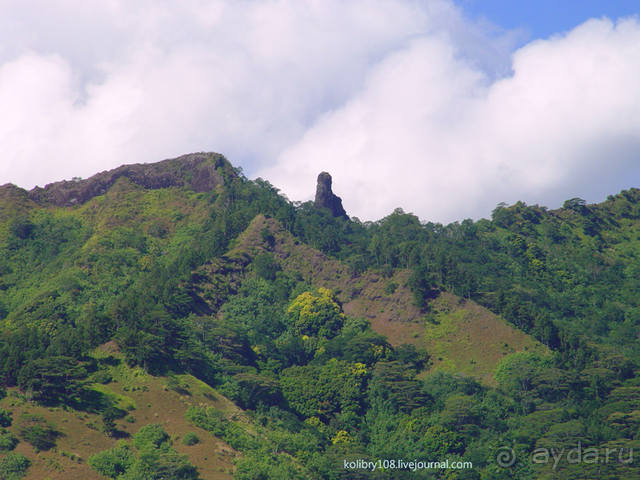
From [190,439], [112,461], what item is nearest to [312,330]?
[190,439]

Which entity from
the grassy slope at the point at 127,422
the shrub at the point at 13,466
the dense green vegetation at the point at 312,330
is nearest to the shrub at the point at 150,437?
the dense green vegetation at the point at 312,330

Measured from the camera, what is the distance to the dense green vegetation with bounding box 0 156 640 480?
86438 millimetres

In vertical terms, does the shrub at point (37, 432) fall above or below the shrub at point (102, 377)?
below

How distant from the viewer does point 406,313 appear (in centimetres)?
12794

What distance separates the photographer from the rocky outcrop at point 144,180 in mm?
179625

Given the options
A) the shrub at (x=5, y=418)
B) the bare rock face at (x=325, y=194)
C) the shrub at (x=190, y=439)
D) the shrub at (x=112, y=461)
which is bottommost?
the shrub at (x=112, y=461)

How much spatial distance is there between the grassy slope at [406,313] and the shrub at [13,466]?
2484 inches

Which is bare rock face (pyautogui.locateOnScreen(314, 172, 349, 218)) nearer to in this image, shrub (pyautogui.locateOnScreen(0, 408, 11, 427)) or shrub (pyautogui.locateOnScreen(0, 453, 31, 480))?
shrub (pyautogui.locateOnScreen(0, 408, 11, 427))

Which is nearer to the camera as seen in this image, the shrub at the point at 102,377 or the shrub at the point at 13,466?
the shrub at the point at 13,466

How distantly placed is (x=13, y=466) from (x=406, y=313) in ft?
238

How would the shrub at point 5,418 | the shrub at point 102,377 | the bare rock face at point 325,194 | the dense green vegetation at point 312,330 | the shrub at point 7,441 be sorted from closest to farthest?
the shrub at point 7,441
the shrub at point 5,418
the dense green vegetation at point 312,330
the shrub at point 102,377
the bare rock face at point 325,194

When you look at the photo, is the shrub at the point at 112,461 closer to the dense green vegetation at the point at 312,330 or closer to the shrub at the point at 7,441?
the dense green vegetation at the point at 312,330

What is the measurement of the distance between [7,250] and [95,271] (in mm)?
Result: 27486

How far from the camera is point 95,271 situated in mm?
139875
